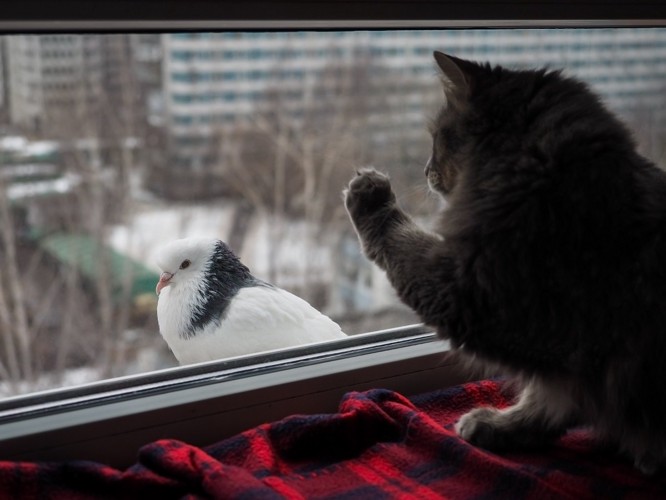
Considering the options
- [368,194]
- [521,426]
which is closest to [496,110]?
[368,194]

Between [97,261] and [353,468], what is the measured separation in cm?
53

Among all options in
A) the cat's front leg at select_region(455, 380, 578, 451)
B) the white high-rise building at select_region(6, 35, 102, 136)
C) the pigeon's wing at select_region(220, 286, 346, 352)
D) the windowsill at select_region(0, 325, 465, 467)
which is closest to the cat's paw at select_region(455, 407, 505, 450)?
the cat's front leg at select_region(455, 380, 578, 451)

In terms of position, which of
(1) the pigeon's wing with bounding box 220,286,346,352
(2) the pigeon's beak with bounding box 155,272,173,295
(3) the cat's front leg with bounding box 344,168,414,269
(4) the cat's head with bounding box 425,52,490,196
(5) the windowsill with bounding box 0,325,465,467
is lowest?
(5) the windowsill with bounding box 0,325,465,467

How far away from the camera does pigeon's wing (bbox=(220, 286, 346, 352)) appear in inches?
48.4

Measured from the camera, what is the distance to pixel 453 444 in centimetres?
110

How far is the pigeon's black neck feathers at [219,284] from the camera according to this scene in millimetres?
1229

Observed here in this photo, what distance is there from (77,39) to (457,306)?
0.67 metres

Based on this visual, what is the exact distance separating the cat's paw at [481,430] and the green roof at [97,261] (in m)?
0.58

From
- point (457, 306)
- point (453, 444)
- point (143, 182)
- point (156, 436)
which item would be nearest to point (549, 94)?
point (457, 306)

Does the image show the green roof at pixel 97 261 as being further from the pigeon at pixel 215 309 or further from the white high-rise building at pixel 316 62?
the white high-rise building at pixel 316 62

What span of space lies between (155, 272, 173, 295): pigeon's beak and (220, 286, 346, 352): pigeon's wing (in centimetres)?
12

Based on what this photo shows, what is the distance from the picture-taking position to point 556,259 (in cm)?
96

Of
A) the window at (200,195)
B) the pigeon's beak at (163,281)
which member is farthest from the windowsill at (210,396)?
the pigeon's beak at (163,281)

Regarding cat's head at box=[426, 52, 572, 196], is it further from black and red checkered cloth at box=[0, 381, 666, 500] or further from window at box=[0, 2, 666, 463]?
black and red checkered cloth at box=[0, 381, 666, 500]
